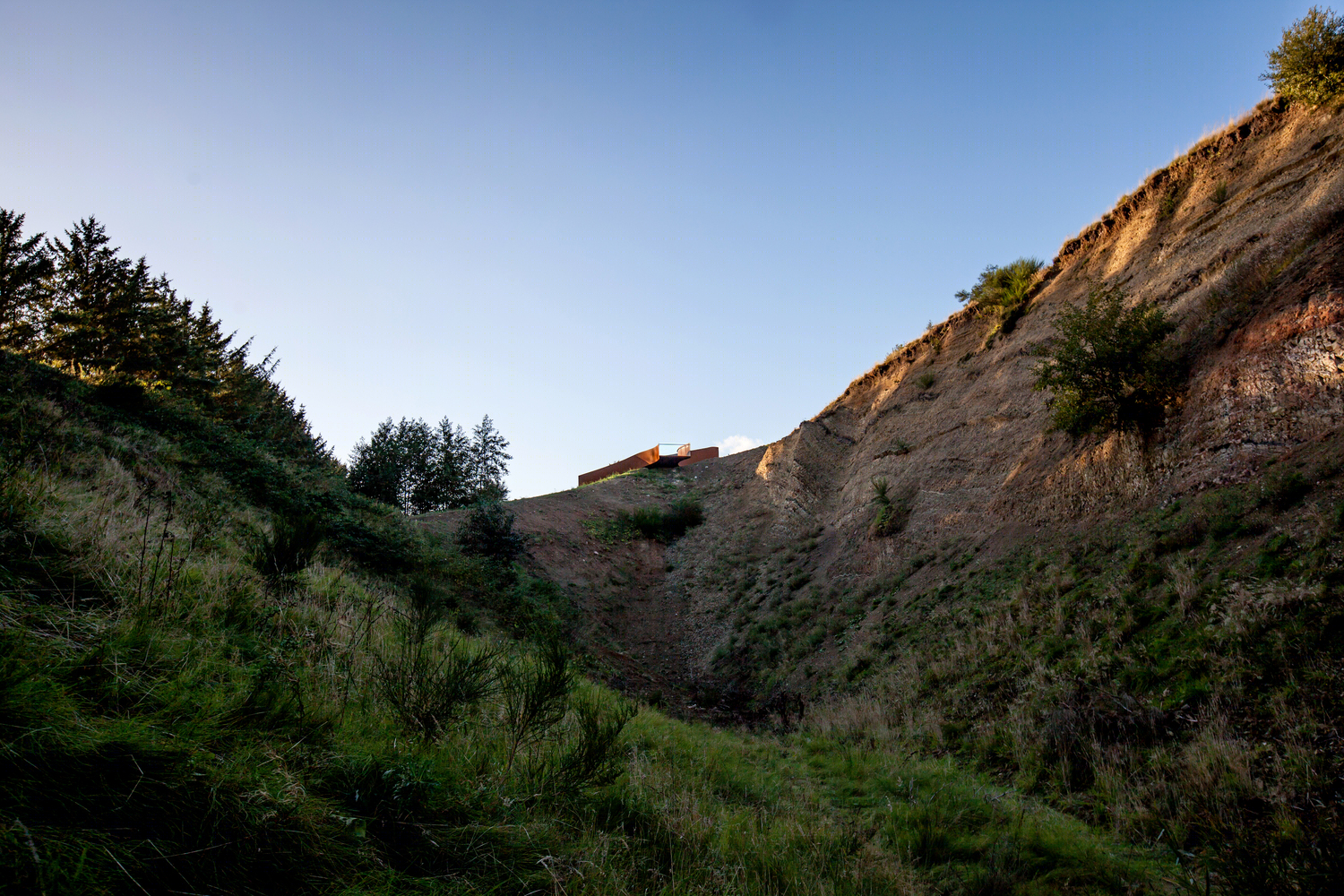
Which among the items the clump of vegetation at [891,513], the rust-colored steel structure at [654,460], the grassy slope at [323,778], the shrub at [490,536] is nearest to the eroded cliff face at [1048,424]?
the clump of vegetation at [891,513]

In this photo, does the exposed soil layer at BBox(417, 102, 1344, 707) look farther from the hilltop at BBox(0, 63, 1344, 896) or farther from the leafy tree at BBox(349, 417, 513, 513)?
the leafy tree at BBox(349, 417, 513, 513)

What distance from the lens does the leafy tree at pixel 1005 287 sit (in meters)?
19.6

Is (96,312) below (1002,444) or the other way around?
the other way around

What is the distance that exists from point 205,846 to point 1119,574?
10.5m

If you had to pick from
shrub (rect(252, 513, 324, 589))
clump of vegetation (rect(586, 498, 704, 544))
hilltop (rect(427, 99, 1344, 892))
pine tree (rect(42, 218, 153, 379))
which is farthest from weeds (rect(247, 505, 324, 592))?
pine tree (rect(42, 218, 153, 379))

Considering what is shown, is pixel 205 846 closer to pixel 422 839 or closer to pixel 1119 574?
pixel 422 839

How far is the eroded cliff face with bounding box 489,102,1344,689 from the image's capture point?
30.0ft

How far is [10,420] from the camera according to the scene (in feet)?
26.3

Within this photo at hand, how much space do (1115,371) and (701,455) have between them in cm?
3568

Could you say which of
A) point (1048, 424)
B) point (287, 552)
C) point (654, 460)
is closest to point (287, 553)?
point (287, 552)

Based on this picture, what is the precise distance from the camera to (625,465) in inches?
1852

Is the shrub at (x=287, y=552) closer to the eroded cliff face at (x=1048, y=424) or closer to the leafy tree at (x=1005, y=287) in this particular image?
the eroded cliff face at (x=1048, y=424)

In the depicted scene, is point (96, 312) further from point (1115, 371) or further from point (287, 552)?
point (1115, 371)

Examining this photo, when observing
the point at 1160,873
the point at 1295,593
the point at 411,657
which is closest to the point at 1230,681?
the point at 1295,593
